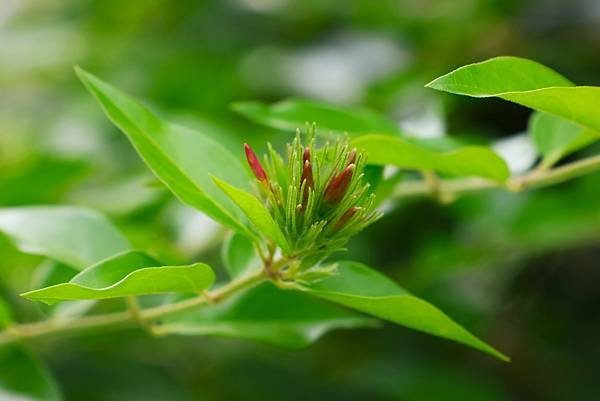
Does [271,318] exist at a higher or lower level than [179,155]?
lower

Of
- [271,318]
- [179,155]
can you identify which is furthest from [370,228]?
[179,155]

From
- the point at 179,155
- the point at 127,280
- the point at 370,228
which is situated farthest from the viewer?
the point at 370,228

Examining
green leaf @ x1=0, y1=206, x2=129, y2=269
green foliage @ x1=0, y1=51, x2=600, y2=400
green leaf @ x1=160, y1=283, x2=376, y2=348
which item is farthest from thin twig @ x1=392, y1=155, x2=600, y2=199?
green leaf @ x1=0, y1=206, x2=129, y2=269

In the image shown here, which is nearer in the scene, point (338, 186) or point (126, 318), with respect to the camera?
point (338, 186)

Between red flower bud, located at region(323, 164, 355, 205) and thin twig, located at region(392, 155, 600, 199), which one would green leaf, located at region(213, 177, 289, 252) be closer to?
red flower bud, located at region(323, 164, 355, 205)

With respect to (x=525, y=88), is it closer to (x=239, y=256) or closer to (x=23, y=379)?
(x=239, y=256)

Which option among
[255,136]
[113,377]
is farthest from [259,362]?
[255,136]

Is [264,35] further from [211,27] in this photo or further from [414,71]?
[414,71]
